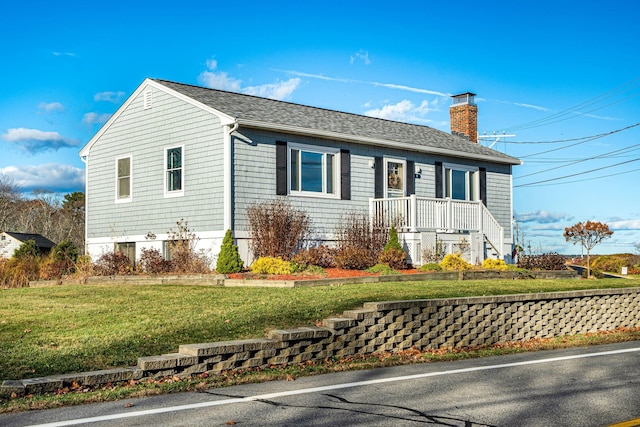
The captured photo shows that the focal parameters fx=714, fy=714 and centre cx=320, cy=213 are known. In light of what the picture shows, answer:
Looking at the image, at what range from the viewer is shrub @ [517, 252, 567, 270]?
22.6m

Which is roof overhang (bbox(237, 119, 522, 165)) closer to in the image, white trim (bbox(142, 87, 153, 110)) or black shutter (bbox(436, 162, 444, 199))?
black shutter (bbox(436, 162, 444, 199))

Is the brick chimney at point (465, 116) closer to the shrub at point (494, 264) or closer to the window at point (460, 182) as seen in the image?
the window at point (460, 182)

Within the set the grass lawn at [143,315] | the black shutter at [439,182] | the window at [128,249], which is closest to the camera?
the grass lawn at [143,315]

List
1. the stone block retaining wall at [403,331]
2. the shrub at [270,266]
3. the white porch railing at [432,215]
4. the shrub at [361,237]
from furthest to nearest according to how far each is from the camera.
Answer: the white porch railing at [432,215] < the shrub at [361,237] < the shrub at [270,266] < the stone block retaining wall at [403,331]

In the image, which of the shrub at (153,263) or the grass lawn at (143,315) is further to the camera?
the shrub at (153,263)

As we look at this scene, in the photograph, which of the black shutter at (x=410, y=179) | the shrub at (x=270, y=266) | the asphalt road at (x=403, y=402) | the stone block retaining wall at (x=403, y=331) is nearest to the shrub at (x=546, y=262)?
the black shutter at (x=410, y=179)

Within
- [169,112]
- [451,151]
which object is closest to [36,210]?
[169,112]

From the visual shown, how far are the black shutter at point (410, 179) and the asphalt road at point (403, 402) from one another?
50.4 ft

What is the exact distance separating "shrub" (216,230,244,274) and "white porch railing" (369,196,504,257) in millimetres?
5458

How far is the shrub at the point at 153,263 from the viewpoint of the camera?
20.0 m

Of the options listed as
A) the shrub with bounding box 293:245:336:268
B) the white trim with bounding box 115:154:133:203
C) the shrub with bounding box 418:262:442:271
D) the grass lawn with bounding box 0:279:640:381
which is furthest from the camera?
the white trim with bounding box 115:154:133:203

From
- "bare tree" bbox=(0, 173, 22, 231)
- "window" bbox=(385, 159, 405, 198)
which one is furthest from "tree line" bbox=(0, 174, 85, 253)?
"window" bbox=(385, 159, 405, 198)

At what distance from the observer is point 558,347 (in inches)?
493

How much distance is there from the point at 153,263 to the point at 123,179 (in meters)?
5.29
